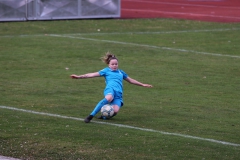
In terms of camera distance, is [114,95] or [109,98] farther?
[114,95]

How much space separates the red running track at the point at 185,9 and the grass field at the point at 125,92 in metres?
3.74

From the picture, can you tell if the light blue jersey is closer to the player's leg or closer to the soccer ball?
the player's leg

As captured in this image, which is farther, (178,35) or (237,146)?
(178,35)

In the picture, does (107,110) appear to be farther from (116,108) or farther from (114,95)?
(114,95)

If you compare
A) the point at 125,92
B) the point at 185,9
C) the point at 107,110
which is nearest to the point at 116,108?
the point at 107,110

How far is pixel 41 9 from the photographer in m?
25.0

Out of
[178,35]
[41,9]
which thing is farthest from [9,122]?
[41,9]

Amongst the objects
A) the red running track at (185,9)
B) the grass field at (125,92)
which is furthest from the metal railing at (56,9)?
the red running track at (185,9)

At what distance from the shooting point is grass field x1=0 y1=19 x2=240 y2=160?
866cm

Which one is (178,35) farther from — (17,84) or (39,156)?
(39,156)

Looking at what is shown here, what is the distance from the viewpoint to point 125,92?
13055 mm

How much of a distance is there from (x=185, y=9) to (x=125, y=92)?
19067mm

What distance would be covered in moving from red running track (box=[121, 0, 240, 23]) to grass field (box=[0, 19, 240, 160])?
374 centimetres

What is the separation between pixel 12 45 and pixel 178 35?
20.4ft
